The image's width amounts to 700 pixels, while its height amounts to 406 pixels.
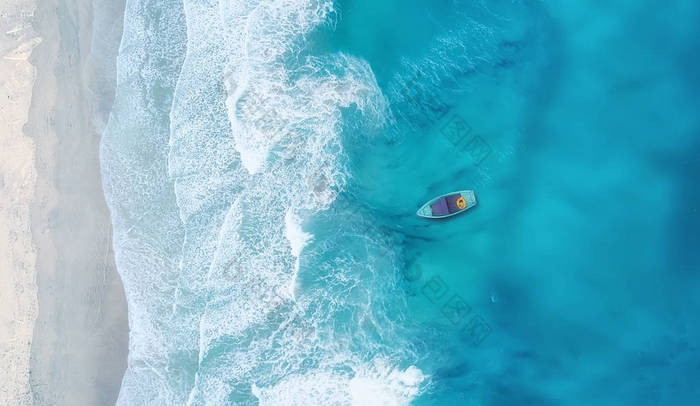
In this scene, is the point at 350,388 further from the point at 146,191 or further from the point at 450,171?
the point at 146,191

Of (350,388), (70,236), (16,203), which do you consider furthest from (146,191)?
(350,388)

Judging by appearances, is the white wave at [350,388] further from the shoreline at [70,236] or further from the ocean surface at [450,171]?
the shoreline at [70,236]

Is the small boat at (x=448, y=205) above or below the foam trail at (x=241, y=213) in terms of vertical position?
above

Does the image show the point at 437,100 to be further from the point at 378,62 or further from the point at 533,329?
the point at 533,329

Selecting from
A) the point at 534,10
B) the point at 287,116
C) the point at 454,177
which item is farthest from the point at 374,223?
the point at 534,10

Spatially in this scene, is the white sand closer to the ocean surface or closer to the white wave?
the ocean surface

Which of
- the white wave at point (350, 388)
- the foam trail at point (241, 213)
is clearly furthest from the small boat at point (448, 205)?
the white wave at point (350, 388)
